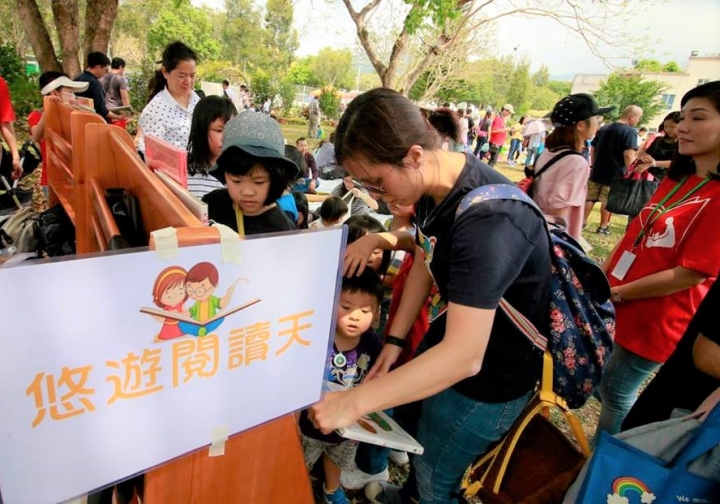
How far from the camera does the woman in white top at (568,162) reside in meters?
2.51

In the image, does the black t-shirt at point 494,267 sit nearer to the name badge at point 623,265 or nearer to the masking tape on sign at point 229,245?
the masking tape on sign at point 229,245

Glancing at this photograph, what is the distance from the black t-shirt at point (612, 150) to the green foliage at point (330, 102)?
60.8 ft

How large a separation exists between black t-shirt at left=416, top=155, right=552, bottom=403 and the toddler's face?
402 mm

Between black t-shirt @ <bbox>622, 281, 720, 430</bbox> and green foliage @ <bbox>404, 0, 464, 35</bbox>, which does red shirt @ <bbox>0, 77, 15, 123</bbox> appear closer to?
green foliage @ <bbox>404, 0, 464, 35</bbox>

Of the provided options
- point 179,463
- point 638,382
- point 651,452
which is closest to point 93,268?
point 179,463

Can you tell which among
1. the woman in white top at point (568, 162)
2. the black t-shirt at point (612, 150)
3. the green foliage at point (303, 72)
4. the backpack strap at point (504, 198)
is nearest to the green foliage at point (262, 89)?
the black t-shirt at point (612, 150)

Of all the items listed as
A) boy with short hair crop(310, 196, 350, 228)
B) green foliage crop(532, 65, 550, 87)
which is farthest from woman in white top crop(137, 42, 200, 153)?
green foliage crop(532, 65, 550, 87)

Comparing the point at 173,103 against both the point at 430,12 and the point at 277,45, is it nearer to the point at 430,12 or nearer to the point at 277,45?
the point at 430,12

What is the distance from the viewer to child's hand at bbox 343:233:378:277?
1.54m

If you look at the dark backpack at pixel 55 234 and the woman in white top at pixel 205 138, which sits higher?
the woman in white top at pixel 205 138

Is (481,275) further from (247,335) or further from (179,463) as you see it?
(179,463)

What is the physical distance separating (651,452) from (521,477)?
1.37ft

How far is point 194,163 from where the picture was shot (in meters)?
2.29

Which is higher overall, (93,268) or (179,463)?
(93,268)
